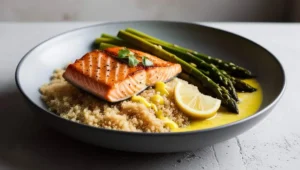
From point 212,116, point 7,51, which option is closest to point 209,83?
point 212,116

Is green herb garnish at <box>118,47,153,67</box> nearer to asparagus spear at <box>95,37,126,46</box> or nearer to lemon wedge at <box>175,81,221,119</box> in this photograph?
lemon wedge at <box>175,81,221,119</box>

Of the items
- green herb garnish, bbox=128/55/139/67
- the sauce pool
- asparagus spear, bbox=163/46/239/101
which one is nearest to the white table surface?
the sauce pool

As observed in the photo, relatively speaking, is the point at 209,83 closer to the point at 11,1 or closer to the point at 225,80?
the point at 225,80

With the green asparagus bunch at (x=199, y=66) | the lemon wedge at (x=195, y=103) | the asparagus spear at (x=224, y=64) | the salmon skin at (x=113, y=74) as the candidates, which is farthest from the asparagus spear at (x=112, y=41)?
the lemon wedge at (x=195, y=103)

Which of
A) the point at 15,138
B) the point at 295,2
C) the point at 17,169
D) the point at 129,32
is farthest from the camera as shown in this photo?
the point at 295,2

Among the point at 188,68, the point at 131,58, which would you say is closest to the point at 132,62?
the point at 131,58

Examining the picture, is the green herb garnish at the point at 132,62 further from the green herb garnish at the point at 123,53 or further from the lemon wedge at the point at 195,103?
the lemon wedge at the point at 195,103
